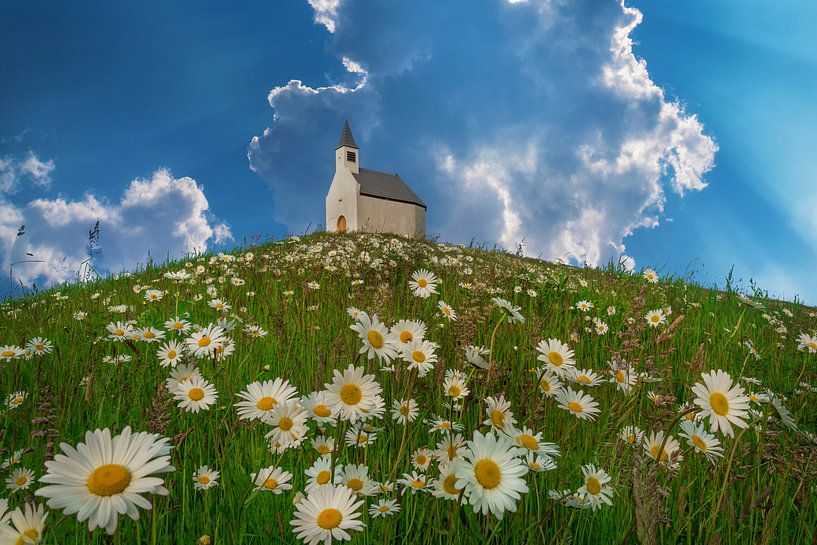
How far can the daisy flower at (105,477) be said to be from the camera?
3.40 feet

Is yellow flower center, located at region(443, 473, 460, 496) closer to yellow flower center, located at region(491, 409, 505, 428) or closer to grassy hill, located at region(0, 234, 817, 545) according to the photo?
grassy hill, located at region(0, 234, 817, 545)

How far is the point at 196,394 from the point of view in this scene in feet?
7.77

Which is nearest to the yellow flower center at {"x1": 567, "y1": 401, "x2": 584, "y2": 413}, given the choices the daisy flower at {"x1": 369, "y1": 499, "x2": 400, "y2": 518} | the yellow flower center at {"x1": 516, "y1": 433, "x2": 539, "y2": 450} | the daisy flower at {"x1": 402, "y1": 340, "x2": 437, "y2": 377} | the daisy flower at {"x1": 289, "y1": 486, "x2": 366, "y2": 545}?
the yellow flower center at {"x1": 516, "y1": 433, "x2": 539, "y2": 450}

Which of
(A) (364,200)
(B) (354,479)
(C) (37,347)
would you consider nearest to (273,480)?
(B) (354,479)

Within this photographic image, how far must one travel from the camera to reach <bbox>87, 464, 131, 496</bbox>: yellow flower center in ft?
3.56

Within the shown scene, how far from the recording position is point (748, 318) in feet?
26.9

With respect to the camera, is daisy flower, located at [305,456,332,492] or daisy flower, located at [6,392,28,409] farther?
daisy flower, located at [6,392,28,409]

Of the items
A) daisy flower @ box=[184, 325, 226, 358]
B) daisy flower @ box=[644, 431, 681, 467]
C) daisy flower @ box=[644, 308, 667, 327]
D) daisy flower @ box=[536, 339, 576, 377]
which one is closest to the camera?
daisy flower @ box=[644, 431, 681, 467]

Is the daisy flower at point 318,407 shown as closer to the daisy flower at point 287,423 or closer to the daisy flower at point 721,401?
the daisy flower at point 287,423

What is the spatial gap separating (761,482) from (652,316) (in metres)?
3.00

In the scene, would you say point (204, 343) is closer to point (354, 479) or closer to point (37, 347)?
point (354, 479)

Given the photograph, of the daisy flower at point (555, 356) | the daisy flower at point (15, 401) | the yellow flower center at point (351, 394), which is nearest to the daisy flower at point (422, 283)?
the daisy flower at point (555, 356)

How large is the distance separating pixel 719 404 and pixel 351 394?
4.48 ft

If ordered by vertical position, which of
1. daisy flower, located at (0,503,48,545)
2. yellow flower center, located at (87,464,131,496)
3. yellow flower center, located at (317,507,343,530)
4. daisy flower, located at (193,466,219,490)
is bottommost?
daisy flower, located at (0,503,48,545)
